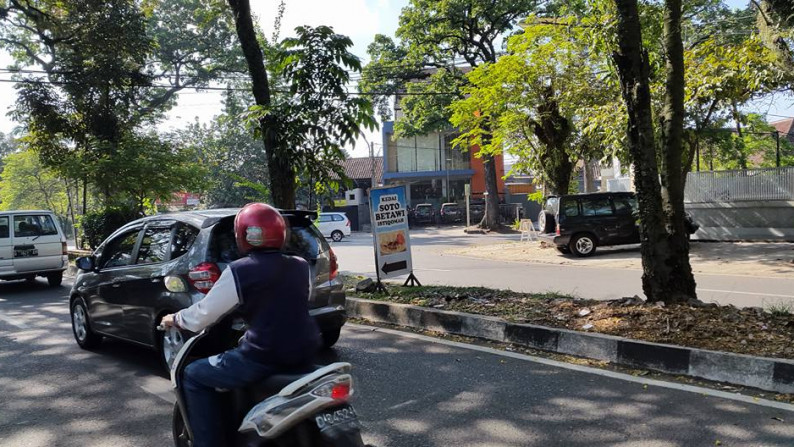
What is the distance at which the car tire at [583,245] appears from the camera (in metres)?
16.4

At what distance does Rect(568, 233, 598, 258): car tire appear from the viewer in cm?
1639

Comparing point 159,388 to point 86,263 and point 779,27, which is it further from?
point 779,27

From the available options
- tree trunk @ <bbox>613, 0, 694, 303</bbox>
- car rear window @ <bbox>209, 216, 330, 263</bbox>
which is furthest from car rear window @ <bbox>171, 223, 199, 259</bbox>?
tree trunk @ <bbox>613, 0, 694, 303</bbox>

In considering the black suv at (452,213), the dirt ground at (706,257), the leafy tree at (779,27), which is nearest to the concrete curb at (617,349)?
the leafy tree at (779,27)

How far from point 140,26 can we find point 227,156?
28.9 m

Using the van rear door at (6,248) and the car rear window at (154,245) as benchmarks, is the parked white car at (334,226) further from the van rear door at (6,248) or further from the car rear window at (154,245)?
the car rear window at (154,245)

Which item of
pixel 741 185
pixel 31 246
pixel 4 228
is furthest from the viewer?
pixel 741 185

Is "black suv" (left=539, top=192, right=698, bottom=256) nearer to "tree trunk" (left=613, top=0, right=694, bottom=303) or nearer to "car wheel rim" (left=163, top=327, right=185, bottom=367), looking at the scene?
"tree trunk" (left=613, top=0, right=694, bottom=303)

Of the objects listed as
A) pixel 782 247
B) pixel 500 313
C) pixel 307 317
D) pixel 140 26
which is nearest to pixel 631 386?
pixel 500 313

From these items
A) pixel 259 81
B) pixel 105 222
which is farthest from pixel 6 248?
pixel 259 81

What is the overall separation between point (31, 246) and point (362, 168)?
41.1 metres

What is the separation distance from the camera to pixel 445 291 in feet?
27.2

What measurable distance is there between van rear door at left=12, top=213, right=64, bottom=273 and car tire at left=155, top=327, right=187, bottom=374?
8840mm

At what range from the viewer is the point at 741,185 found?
18.2 metres
